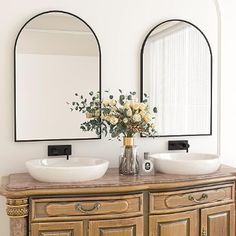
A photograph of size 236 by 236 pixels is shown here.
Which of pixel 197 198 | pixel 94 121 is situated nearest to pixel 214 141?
pixel 197 198

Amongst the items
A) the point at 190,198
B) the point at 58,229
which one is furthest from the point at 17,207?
the point at 190,198

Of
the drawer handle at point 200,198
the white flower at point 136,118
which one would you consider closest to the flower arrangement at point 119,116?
the white flower at point 136,118

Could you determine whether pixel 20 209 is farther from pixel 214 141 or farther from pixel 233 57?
pixel 233 57

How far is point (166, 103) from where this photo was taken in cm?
282

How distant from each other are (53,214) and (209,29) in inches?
74.7

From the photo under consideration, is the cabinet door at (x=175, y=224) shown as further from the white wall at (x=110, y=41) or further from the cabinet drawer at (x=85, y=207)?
the white wall at (x=110, y=41)

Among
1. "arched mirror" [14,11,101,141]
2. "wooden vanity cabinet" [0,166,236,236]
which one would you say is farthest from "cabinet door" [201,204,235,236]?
"arched mirror" [14,11,101,141]

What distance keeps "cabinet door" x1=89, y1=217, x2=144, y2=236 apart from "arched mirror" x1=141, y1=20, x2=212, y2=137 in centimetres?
84

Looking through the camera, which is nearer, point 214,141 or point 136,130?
point 136,130

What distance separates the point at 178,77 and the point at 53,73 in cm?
98

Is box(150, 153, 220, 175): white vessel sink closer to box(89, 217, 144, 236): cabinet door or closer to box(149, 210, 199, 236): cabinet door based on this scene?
box(149, 210, 199, 236): cabinet door

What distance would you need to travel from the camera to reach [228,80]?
9.82ft

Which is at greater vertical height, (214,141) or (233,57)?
(233,57)

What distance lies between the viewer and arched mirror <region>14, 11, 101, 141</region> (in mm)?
2479
